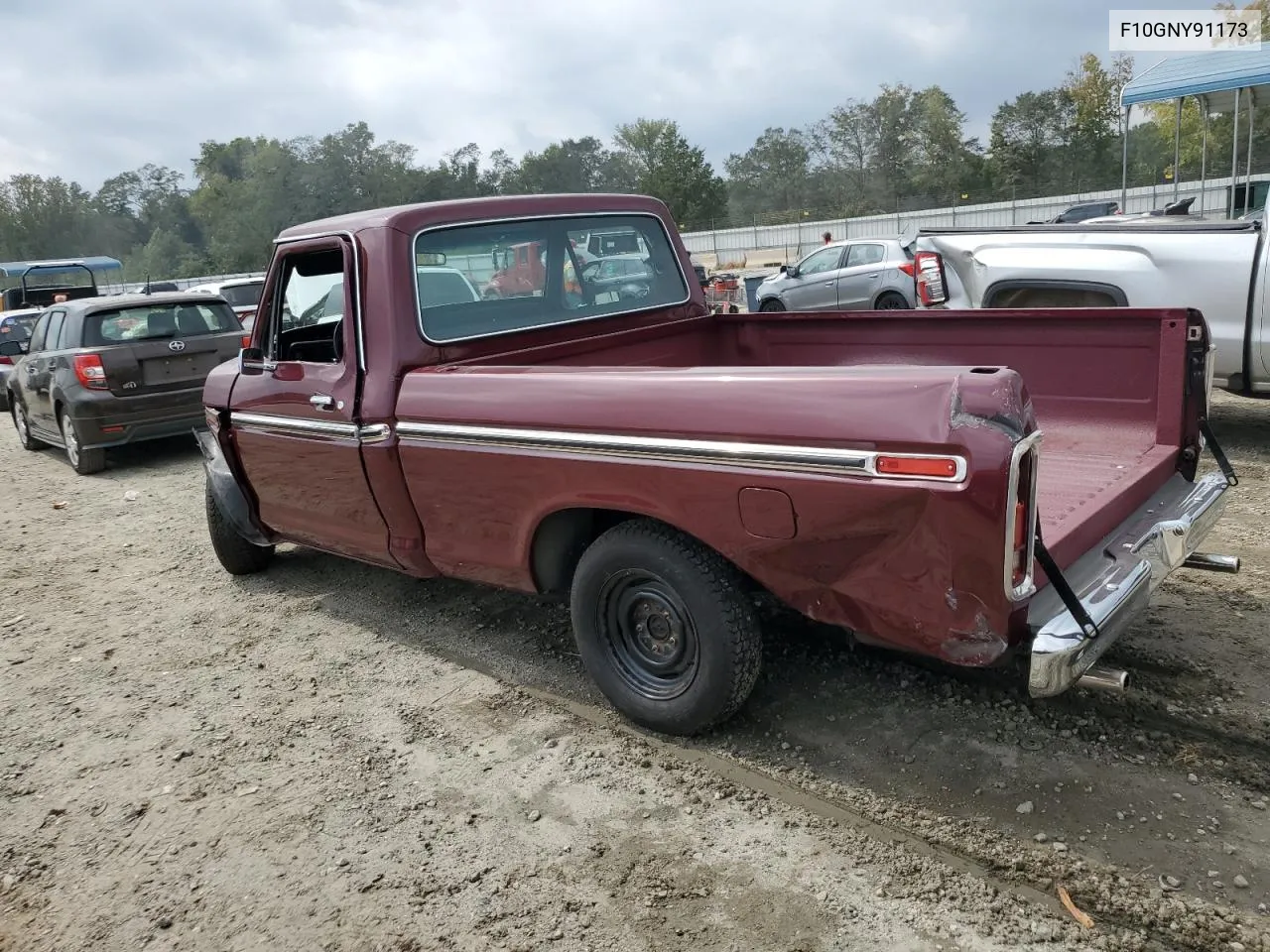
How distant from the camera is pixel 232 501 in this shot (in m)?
5.25

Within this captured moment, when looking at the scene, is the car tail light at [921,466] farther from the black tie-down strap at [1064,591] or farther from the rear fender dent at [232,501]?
the rear fender dent at [232,501]

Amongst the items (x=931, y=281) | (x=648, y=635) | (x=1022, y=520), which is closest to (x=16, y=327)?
(x=931, y=281)

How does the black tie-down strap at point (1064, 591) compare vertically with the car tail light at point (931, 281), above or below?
below

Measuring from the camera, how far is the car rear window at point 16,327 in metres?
11.5

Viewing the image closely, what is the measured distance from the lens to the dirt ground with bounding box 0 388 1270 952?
100 inches

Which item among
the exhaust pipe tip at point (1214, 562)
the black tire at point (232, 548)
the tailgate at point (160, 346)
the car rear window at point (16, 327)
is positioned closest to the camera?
the exhaust pipe tip at point (1214, 562)

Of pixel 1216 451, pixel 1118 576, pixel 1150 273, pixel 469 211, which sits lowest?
pixel 1118 576

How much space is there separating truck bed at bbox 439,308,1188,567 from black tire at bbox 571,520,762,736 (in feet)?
1.50

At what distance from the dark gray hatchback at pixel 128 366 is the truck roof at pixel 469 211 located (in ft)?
17.6

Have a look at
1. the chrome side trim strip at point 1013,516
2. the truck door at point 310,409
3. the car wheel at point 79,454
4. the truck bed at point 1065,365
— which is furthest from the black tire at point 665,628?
the car wheel at point 79,454

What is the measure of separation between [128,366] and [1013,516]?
8781 mm

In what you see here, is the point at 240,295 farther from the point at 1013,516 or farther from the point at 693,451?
the point at 1013,516

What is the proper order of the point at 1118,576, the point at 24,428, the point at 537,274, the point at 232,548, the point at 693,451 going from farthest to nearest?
the point at 24,428
the point at 232,548
the point at 537,274
the point at 693,451
the point at 1118,576

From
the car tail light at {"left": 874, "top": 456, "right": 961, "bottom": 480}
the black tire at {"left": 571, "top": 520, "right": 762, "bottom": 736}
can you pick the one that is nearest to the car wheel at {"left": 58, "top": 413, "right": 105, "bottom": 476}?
the black tire at {"left": 571, "top": 520, "right": 762, "bottom": 736}
